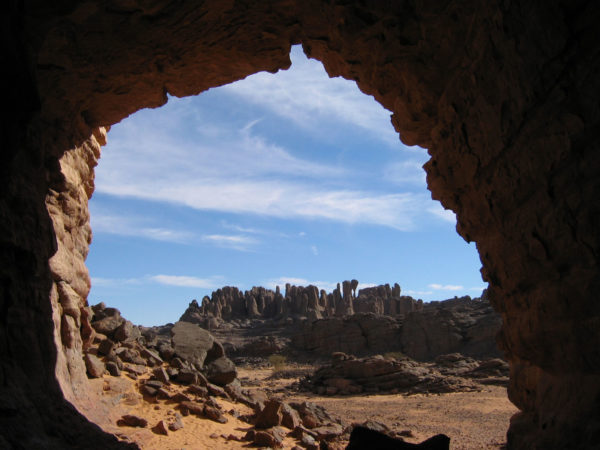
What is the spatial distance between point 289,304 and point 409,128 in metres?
76.4

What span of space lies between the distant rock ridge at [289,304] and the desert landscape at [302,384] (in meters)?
21.5

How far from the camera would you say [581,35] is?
447 centimetres

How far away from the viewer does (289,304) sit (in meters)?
82.6

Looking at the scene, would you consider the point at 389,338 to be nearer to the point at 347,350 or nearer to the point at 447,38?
the point at 347,350

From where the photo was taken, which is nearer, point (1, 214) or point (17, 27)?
point (17, 27)

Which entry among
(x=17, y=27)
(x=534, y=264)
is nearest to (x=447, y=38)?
(x=534, y=264)

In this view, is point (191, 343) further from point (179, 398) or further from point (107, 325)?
point (179, 398)

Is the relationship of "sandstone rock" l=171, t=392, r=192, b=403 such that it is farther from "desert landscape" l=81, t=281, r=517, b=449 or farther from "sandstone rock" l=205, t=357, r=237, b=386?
"sandstone rock" l=205, t=357, r=237, b=386

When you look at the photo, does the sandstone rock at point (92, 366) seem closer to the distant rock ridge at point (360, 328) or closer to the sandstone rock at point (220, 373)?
the sandstone rock at point (220, 373)

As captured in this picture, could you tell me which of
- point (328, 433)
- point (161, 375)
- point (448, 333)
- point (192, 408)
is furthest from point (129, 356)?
point (448, 333)

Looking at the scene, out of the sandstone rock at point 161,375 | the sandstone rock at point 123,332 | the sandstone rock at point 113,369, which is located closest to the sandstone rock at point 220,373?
the sandstone rock at point 161,375

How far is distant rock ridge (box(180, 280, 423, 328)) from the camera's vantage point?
78312mm

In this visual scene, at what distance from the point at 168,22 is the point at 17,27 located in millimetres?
2638

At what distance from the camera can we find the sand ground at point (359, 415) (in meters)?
9.94
